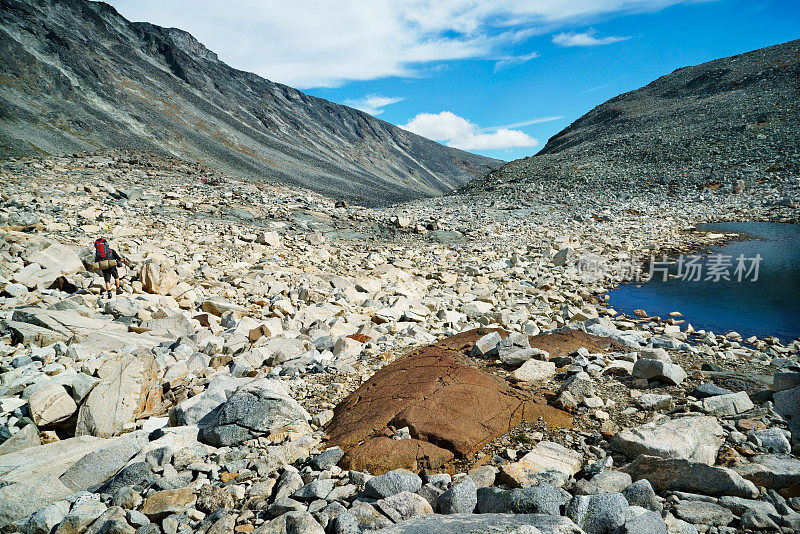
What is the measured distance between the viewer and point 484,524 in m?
2.13

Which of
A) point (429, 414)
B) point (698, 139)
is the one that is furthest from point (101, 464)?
point (698, 139)

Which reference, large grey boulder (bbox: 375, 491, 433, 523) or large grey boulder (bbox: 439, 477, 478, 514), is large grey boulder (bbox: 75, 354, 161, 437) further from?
large grey boulder (bbox: 439, 477, 478, 514)

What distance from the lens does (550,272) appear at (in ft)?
41.8

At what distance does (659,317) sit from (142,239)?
13.8 metres

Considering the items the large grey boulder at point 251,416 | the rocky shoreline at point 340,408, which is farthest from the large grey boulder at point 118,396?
the large grey boulder at point 251,416

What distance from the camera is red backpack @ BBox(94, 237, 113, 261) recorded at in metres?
6.87

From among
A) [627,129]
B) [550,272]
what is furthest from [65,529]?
[627,129]

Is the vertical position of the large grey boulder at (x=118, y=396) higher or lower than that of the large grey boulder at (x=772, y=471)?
lower

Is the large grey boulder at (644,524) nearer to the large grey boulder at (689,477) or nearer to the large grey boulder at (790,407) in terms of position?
the large grey boulder at (689,477)

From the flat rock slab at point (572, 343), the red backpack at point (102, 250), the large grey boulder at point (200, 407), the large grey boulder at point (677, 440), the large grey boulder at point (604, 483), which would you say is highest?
the red backpack at point (102, 250)

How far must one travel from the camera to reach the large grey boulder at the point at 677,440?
2.80 meters

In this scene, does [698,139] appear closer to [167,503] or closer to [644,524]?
[644,524]

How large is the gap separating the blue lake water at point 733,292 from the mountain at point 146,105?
2981cm

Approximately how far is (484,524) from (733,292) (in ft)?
41.8
